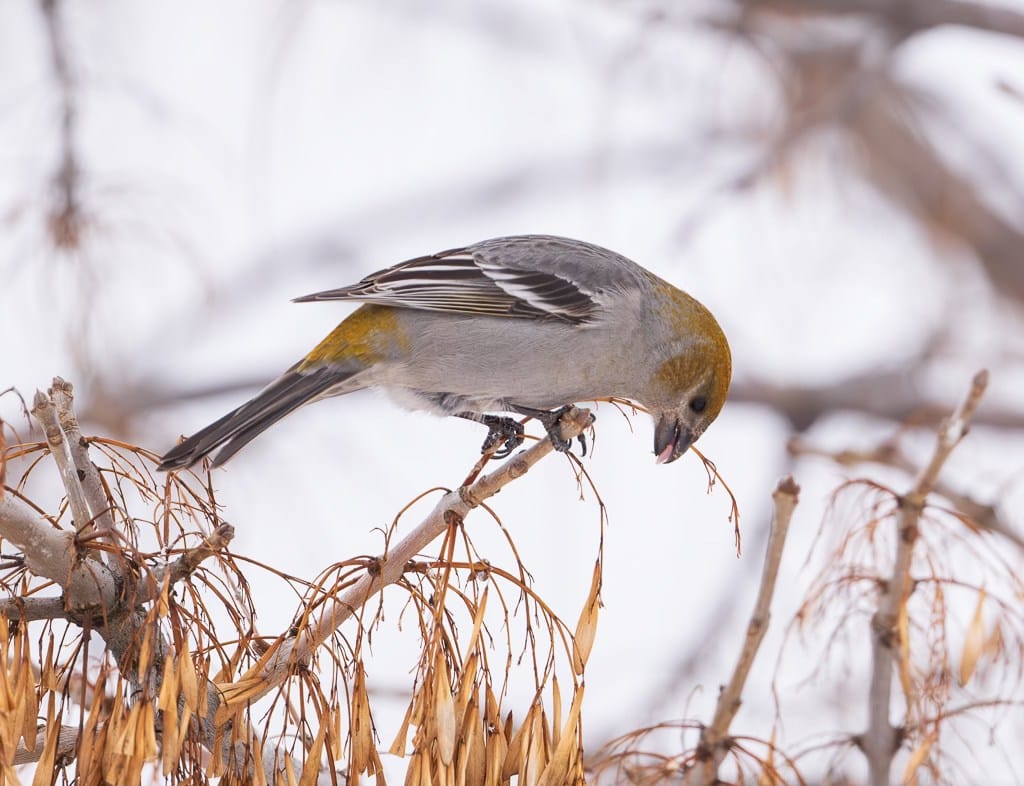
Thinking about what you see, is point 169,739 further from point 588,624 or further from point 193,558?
point 588,624

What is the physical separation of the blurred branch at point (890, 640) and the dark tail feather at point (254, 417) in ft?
5.30

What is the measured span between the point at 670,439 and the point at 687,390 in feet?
A: 0.60

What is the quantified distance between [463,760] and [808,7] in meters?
4.94

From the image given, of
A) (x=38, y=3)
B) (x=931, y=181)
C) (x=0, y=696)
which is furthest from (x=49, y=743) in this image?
(x=931, y=181)

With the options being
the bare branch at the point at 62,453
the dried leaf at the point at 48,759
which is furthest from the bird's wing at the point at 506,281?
the dried leaf at the point at 48,759

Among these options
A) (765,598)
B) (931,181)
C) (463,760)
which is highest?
(931,181)

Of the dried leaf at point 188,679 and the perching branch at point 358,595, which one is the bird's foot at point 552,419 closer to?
the perching branch at point 358,595

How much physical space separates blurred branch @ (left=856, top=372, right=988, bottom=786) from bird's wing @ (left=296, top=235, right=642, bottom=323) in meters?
1.79

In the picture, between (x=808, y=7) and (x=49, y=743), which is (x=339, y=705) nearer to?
(x=49, y=743)

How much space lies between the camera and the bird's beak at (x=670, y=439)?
4297 millimetres

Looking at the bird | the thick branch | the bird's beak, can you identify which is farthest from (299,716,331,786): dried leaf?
the bird's beak

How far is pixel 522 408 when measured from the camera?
4.04 metres

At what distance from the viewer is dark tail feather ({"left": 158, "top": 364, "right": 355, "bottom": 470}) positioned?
3000mm

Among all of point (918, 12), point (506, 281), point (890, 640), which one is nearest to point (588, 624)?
point (890, 640)
